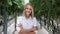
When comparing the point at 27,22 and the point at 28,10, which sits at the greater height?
the point at 28,10

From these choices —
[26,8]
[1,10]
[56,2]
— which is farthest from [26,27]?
[1,10]

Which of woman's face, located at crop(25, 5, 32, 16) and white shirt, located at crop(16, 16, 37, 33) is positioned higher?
woman's face, located at crop(25, 5, 32, 16)

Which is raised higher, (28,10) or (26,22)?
(28,10)

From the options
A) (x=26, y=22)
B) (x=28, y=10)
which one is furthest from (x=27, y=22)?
(x=28, y=10)

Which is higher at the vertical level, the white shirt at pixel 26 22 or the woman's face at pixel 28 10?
the woman's face at pixel 28 10

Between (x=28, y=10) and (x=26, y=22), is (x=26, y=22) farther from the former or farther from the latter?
(x=28, y=10)

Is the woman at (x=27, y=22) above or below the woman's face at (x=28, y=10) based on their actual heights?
below

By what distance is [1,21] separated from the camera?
496cm

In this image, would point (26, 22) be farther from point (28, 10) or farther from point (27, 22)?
point (28, 10)

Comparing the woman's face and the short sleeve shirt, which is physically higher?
the woman's face

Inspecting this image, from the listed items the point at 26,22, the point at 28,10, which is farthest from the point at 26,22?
the point at 28,10

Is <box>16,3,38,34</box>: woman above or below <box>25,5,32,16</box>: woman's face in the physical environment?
below

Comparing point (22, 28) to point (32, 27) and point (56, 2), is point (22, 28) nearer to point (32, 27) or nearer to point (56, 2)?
point (32, 27)

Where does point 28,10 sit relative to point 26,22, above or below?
above
